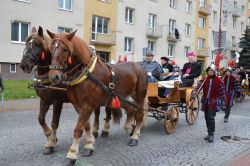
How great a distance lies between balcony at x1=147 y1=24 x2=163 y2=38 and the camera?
1380 inches

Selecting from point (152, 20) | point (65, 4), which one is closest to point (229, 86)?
point (65, 4)

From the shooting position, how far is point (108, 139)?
26.3ft

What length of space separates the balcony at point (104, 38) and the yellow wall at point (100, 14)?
475 mm

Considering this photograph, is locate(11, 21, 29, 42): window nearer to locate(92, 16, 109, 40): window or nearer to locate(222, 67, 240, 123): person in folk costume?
locate(92, 16, 109, 40): window

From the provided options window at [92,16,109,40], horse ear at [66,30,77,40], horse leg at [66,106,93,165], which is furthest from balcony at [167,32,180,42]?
horse ear at [66,30,77,40]

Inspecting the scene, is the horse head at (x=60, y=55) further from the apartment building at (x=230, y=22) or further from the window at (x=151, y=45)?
the apartment building at (x=230, y=22)

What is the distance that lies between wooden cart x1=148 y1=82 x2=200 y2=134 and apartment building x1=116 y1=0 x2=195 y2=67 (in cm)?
1787

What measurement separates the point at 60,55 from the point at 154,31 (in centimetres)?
3082

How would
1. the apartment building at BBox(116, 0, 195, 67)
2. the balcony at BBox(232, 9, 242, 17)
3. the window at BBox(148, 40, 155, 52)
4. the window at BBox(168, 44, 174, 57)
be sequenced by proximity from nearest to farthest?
the apartment building at BBox(116, 0, 195, 67) → the window at BBox(148, 40, 155, 52) → the window at BBox(168, 44, 174, 57) → the balcony at BBox(232, 9, 242, 17)

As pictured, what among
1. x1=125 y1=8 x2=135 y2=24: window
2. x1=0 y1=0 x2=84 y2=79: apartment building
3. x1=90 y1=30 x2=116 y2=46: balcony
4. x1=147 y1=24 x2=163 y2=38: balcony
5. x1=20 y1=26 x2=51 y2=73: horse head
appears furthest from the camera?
x1=147 y1=24 x2=163 y2=38: balcony

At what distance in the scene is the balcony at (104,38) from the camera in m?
29.5

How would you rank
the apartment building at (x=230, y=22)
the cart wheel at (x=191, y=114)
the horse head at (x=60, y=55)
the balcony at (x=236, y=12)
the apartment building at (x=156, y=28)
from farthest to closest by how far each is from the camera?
the balcony at (x=236, y=12)
the apartment building at (x=230, y=22)
the apartment building at (x=156, y=28)
the cart wheel at (x=191, y=114)
the horse head at (x=60, y=55)

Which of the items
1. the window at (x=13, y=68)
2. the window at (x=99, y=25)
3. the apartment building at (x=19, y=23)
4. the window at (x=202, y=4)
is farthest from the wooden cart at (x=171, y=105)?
the window at (x=202, y=4)

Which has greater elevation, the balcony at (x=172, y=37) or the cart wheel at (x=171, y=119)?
the balcony at (x=172, y=37)
